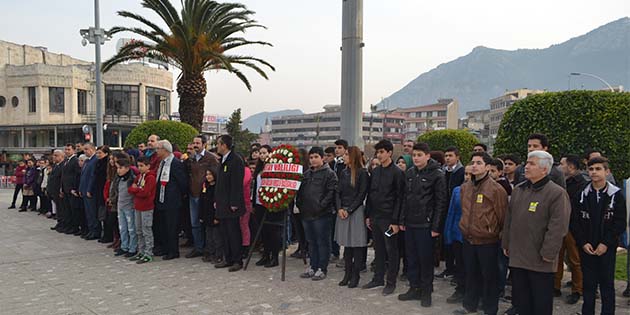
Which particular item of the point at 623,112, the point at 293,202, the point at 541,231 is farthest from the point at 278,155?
the point at 623,112

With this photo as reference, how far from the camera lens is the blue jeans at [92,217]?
10.7m

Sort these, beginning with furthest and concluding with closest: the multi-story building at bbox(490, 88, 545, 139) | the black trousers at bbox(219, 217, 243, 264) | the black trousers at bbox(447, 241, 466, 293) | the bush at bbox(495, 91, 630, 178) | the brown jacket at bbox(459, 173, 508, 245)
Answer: the multi-story building at bbox(490, 88, 545, 139), the bush at bbox(495, 91, 630, 178), the black trousers at bbox(219, 217, 243, 264), the black trousers at bbox(447, 241, 466, 293), the brown jacket at bbox(459, 173, 508, 245)

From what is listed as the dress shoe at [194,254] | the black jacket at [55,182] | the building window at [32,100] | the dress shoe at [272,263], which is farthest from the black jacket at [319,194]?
the building window at [32,100]

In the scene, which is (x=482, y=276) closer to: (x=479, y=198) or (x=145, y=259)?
(x=479, y=198)

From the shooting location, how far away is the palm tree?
17672mm

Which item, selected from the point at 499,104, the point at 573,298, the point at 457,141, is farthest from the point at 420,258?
the point at 499,104

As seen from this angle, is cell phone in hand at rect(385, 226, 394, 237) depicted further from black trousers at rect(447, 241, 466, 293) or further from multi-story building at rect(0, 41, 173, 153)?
multi-story building at rect(0, 41, 173, 153)

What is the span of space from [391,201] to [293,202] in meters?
1.85

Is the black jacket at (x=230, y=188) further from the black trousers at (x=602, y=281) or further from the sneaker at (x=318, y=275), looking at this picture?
the black trousers at (x=602, y=281)

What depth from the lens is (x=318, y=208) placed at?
729 cm

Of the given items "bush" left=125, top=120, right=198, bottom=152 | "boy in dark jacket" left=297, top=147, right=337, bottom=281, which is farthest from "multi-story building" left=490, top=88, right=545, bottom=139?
"boy in dark jacket" left=297, top=147, right=337, bottom=281

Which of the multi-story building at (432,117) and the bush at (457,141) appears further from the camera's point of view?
the multi-story building at (432,117)

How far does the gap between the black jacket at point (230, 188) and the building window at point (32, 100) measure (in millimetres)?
49890

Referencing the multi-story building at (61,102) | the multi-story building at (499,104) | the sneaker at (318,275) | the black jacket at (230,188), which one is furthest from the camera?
the multi-story building at (499,104)
